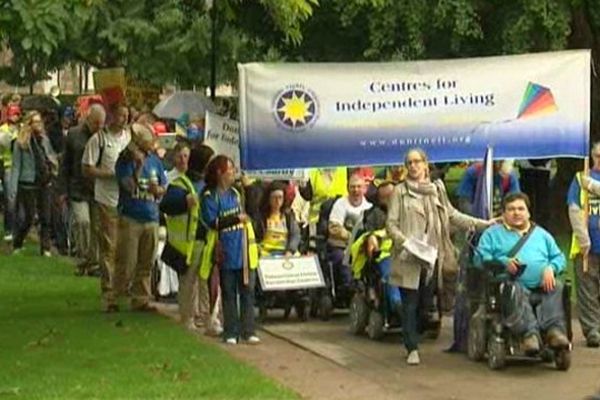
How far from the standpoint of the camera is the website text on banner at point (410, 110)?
13.1m

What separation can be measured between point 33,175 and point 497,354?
11.0m

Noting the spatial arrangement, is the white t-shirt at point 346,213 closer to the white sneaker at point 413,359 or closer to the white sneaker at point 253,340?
the white sneaker at point 253,340

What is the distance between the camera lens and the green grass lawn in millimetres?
10469

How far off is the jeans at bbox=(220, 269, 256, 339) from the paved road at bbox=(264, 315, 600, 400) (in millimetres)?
475

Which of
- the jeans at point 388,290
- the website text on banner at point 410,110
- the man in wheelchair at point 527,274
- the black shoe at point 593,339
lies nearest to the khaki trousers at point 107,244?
the website text on banner at point 410,110

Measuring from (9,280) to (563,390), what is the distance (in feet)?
29.1

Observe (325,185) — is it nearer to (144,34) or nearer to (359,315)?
(359,315)

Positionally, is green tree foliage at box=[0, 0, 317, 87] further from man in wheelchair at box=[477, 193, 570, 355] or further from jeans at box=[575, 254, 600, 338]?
jeans at box=[575, 254, 600, 338]

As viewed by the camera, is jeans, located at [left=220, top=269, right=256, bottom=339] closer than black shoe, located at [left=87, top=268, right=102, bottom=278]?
Yes

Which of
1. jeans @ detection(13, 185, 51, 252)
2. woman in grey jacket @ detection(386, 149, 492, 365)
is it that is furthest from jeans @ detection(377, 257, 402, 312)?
jeans @ detection(13, 185, 51, 252)

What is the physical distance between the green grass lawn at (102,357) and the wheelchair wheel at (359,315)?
1.56 meters

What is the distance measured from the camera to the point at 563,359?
11594mm

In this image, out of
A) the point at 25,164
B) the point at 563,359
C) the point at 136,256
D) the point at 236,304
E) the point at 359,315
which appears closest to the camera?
the point at 563,359

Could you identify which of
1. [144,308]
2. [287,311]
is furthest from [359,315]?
[144,308]
